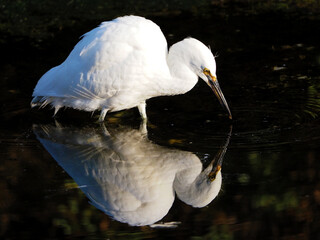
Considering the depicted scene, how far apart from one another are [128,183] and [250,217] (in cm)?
130

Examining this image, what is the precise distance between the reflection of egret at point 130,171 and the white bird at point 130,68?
0.41 meters

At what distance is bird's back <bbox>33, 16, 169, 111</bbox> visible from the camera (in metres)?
6.91

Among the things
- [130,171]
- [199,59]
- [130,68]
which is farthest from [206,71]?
[130,171]

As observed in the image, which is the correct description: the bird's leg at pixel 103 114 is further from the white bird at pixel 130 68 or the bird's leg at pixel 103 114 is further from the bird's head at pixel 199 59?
the bird's head at pixel 199 59

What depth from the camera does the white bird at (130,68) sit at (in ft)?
22.6

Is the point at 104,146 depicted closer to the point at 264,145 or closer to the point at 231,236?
the point at 264,145

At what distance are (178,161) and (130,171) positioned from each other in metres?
0.49

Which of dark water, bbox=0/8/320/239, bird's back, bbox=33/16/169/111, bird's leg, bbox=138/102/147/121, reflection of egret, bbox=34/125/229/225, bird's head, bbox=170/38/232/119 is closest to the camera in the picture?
dark water, bbox=0/8/320/239

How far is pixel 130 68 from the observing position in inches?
271

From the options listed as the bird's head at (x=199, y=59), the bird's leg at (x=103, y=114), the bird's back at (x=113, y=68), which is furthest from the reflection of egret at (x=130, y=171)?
the bird's head at (x=199, y=59)

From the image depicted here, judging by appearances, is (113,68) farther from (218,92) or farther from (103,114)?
(218,92)

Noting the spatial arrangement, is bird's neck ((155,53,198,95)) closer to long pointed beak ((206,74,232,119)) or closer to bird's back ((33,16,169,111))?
bird's back ((33,16,169,111))

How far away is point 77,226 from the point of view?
503 cm

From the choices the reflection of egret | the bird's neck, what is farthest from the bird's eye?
the reflection of egret
